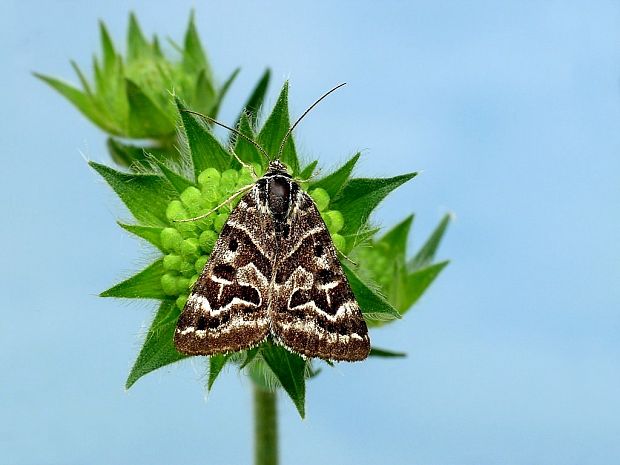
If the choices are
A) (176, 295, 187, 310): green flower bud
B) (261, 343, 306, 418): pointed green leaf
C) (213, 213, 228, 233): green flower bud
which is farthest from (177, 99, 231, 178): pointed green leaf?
(261, 343, 306, 418): pointed green leaf

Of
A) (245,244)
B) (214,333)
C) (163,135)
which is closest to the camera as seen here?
(214,333)

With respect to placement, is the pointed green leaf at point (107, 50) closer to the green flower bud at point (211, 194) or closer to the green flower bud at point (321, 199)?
the green flower bud at point (211, 194)

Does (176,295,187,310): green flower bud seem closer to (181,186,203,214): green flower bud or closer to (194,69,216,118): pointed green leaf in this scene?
(181,186,203,214): green flower bud

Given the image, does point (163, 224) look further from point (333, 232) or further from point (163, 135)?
point (163, 135)

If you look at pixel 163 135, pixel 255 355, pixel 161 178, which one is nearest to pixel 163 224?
pixel 161 178

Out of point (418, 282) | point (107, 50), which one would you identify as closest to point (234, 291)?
point (418, 282)

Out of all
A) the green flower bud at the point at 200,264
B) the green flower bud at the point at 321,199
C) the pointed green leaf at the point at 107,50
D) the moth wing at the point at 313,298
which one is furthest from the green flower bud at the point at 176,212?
the pointed green leaf at the point at 107,50

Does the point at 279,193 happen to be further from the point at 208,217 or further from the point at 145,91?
the point at 145,91
